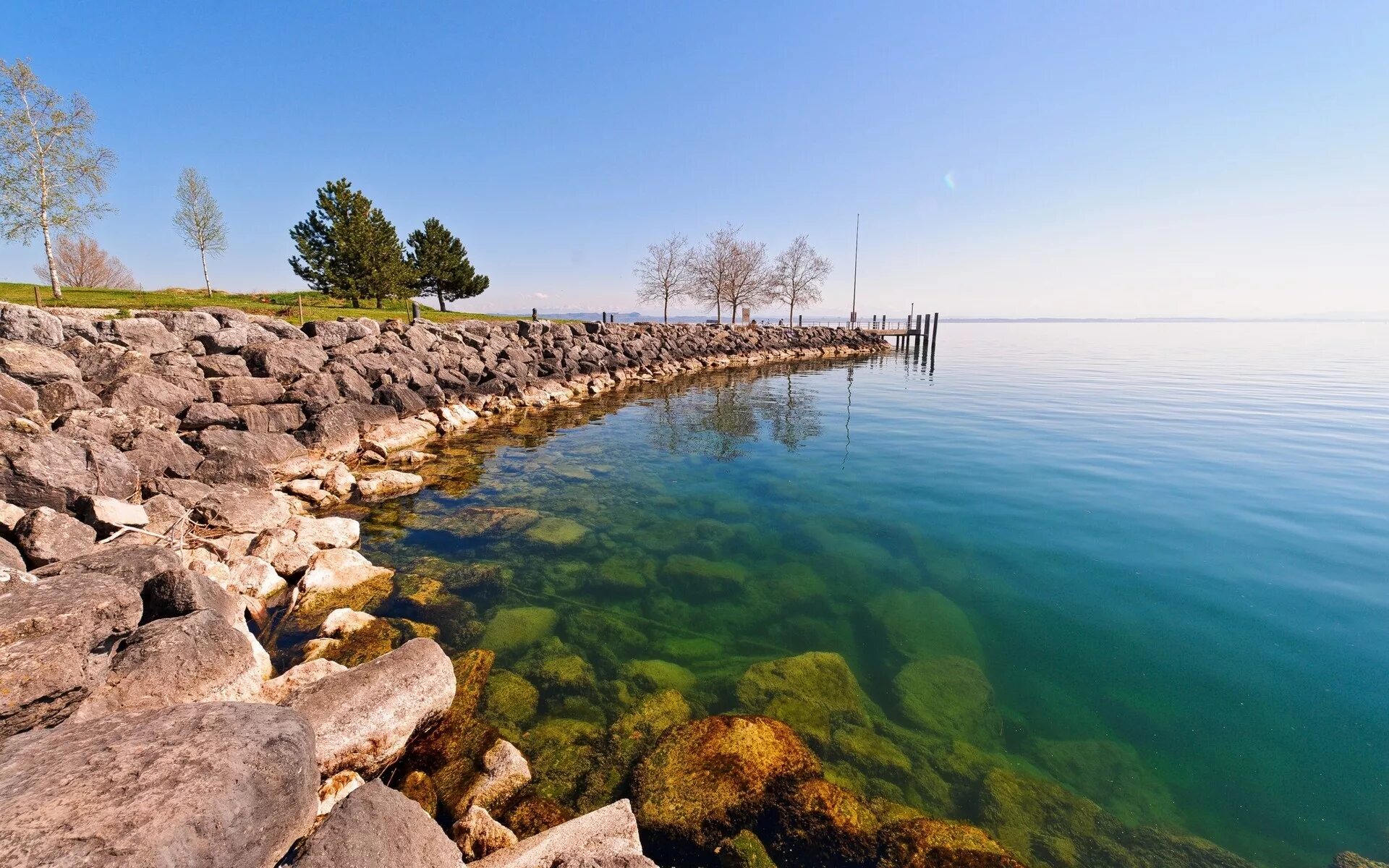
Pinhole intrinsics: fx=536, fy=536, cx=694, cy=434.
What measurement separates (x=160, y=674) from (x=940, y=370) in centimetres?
4071

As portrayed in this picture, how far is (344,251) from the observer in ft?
129

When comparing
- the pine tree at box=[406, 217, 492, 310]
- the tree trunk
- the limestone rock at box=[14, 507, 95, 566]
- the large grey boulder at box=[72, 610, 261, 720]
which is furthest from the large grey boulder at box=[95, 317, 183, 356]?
the pine tree at box=[406, 217, 492, 310]

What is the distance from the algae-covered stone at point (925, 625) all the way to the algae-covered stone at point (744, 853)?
3213mm

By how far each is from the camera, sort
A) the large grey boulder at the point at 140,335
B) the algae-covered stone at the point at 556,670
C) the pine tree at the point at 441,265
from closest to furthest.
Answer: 1. the algae-covered stone at the point at 556,670
2. the large grey boulder at the point at 140,335
3. the pine tree at the point at 441,265

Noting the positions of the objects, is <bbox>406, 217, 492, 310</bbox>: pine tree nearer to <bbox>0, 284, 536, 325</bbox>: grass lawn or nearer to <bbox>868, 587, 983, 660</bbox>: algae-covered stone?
<bbox>0, 284, 536, 325</bbox>: grass lawn

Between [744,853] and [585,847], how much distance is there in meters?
1.13

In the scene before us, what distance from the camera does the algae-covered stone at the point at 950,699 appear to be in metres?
5.07

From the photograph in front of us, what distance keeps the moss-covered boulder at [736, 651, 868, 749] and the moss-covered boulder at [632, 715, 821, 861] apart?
51 cm

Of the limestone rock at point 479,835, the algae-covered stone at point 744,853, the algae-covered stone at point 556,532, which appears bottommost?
the algae-covered stone at point 744,853

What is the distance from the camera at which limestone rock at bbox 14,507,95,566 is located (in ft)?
15.9

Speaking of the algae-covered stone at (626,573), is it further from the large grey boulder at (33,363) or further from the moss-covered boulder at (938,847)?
the large grey boulder at (33,363)

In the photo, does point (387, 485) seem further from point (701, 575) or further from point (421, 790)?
point (421, 790)

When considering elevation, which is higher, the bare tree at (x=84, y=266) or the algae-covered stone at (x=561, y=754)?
the bare tree at (x=84, y=266)

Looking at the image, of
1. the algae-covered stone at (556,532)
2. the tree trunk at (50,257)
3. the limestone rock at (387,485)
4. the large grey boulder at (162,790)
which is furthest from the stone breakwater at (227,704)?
the tree trunk at (50,257)
